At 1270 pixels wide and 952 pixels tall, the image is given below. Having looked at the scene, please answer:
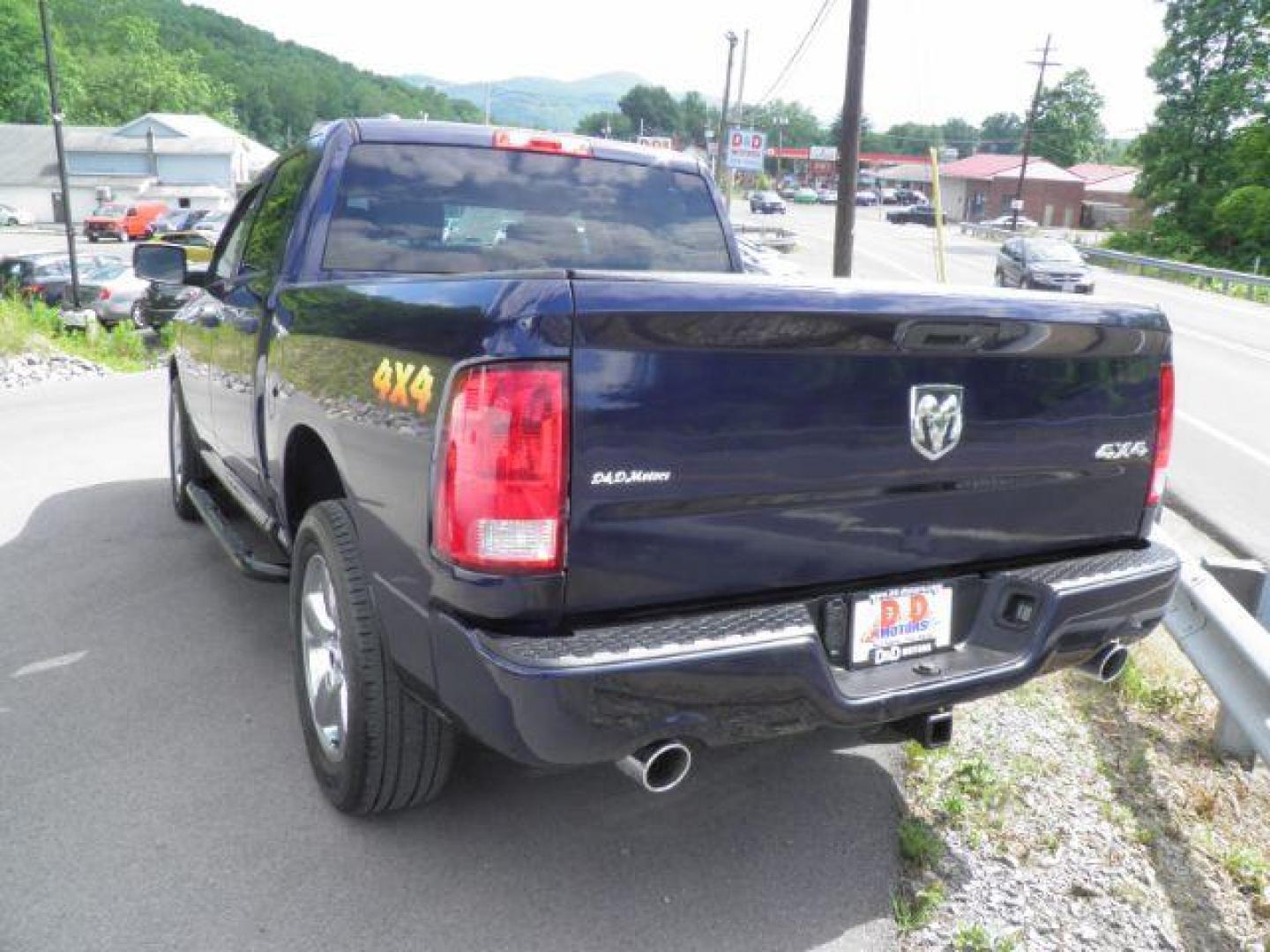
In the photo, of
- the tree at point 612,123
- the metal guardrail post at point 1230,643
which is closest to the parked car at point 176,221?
the metal guardrail post at point 1230,643

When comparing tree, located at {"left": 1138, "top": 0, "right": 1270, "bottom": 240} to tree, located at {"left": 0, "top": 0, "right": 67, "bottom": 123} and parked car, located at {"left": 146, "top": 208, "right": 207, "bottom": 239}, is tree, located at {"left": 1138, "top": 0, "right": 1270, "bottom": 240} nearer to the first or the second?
parked car, located at {"left": 146, "top": 208, "right": 207, "bottom": 239}

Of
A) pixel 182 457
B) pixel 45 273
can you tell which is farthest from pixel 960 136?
pixel 182 457

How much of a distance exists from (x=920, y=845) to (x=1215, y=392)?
41.8 feet

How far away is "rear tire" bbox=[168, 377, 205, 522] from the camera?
20.0ft

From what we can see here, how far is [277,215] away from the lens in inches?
179

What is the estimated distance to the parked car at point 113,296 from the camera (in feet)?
69.1

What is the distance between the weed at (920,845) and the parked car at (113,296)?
20177 millimetres

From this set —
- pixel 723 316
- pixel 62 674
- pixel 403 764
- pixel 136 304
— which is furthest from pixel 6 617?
pixel 136 304

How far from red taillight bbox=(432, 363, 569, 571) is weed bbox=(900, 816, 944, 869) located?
1.56m

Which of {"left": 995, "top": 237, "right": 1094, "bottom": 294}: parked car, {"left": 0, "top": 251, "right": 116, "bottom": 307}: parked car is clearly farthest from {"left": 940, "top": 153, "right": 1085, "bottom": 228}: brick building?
{"left": 0, "top": 251, "right": 116, "bottom": 307}: parked car

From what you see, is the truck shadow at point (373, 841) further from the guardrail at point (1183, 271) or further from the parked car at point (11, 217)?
the parked car at point (11, 217)

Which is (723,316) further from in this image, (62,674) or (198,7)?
(198,7)

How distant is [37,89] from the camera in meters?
102

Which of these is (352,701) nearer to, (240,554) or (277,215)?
(240,554)
